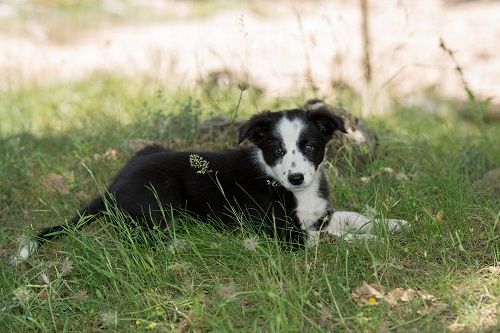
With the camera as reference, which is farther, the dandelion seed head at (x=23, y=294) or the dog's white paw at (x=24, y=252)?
the dog's white paw at (x=24, y=252)

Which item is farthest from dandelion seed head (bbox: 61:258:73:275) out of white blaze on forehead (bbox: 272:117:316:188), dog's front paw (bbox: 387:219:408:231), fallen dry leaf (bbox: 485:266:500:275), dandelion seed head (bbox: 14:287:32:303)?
fallen dry leaf (bbox: 485:266:500:275)

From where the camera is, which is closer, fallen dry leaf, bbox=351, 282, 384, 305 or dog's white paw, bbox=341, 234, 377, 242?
fallen dry leaf, bbox=351, 282, 384, 305

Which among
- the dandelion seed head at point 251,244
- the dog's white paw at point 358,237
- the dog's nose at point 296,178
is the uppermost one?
the dog's nose at point 296,178

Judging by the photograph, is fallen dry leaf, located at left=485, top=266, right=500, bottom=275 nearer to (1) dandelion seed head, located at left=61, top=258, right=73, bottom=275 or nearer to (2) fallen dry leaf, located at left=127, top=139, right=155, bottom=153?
(1) dandelion seed head, located at left=61, top=258, right=73, bottom=275

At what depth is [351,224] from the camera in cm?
381

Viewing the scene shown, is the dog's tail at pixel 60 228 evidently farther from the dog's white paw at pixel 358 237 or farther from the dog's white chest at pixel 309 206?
the dog's white paw at pixel 358 237

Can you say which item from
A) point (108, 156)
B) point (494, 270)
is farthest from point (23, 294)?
point (494, 270)

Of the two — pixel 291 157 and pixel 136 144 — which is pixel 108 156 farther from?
pixel 291 157

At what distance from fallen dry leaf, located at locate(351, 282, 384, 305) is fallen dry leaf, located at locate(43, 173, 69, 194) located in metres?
2.24

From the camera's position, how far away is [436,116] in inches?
298

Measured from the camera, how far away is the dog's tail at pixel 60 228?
356 centimetres

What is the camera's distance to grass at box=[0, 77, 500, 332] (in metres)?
2.91

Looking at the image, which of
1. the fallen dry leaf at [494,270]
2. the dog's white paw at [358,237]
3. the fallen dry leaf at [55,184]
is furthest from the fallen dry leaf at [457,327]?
the fallen dry leaf at [55,184]

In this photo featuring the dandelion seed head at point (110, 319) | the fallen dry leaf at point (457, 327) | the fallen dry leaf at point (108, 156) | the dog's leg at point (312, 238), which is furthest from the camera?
the fallen dry leaf at point (108, 156)
